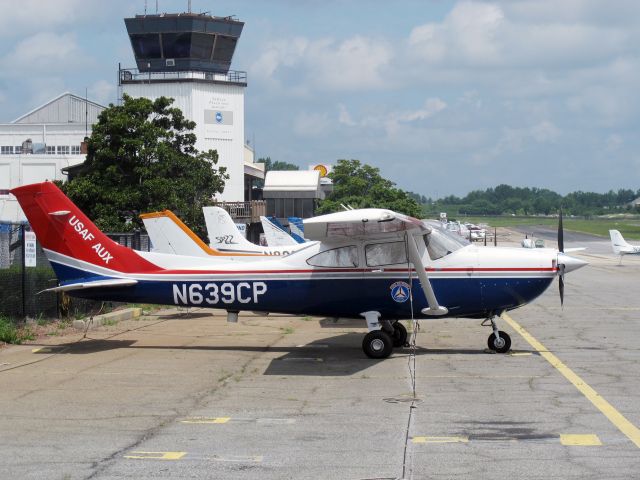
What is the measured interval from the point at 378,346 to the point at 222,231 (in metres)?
13.2

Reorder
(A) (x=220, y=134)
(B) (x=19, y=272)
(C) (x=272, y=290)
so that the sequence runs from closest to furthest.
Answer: (C) (x=272, y=290)
(B) (x=19, y=272)
(A) (x=220, y=134)

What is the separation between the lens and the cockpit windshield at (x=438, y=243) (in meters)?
14.7

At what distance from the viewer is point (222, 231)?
26.7 metres

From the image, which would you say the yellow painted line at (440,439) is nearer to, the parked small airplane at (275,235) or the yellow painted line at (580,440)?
the yellow painted line at (580,440)

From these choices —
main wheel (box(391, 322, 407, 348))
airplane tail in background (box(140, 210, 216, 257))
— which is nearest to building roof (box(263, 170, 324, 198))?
airplane tail in background (box(140, 210, 216, 257))

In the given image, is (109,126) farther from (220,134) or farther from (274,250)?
(220,134)

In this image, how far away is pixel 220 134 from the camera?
62281mm

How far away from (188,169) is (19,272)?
801 inches

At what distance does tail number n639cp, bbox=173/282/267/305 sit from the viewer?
49.1ft

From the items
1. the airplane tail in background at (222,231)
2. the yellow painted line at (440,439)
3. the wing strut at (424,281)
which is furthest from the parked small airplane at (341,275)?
the airplane tail in background at (222,231)

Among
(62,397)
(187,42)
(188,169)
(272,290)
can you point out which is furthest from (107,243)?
(187,42)

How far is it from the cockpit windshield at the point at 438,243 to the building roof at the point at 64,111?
77.0m

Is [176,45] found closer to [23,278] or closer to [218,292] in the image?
[23,278]

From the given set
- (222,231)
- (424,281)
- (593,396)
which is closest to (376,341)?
(424,281)
